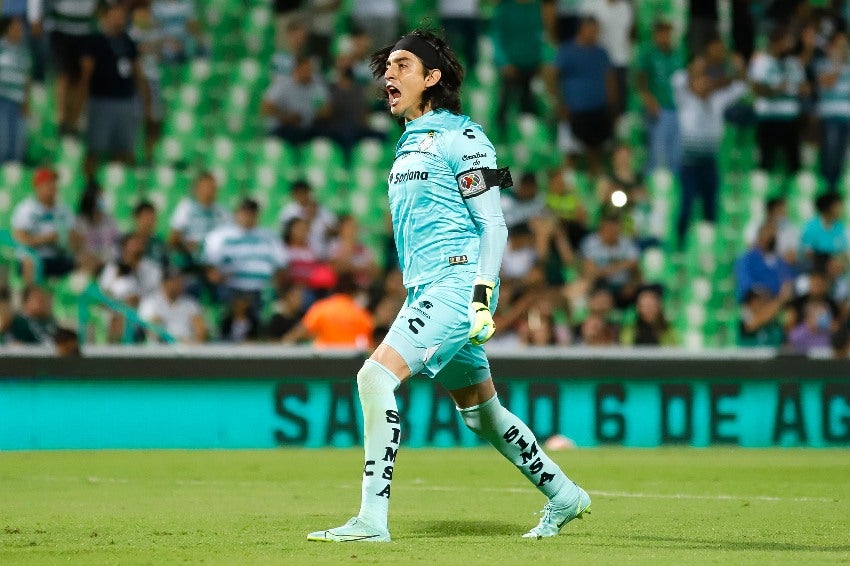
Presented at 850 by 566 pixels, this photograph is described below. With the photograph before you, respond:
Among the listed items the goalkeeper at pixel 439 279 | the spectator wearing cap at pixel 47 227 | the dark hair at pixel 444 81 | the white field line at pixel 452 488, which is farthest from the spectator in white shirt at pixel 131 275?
the dark hair at pixel 444 81

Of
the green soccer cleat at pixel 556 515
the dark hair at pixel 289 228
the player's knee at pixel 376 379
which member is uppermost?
the player's knee at pixel 376 379

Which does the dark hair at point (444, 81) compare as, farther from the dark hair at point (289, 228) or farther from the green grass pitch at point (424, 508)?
the dark hair at point (289, 228)

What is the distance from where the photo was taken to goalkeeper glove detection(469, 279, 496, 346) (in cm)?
652

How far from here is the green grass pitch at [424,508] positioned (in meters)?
6.47

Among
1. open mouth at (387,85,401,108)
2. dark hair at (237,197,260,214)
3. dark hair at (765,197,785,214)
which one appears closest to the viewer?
open mouth at (387,85,401,108)

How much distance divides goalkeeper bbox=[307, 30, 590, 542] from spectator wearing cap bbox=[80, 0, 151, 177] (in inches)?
395

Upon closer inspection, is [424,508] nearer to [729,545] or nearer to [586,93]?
[729,545]

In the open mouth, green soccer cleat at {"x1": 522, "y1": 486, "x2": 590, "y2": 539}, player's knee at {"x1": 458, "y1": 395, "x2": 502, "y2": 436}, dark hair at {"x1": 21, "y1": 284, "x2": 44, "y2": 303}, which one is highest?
the open mouth

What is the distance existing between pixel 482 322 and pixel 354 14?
41.3ft

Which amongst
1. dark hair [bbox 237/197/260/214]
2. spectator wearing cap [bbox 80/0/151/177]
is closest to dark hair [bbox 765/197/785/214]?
dark hair [bbox 237/197/260/214]

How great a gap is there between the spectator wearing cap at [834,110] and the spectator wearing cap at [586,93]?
8.64ft

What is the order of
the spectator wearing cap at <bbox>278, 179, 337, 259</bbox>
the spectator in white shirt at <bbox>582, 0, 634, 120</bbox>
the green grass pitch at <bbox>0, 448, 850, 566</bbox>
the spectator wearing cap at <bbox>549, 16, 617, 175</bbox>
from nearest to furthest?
1. the green grass pitch at <bbox>0, 448, 850, 566</bbox>
2. the spectator wearing cap at <bbox>278, 179, 337, 259</bbox>
3. the spectator wearing cap at <bbox>549, 16, 617, 175</bbox>
4. the spectator in white shirt at <bbox>582, 0, 634, 120</bbox>

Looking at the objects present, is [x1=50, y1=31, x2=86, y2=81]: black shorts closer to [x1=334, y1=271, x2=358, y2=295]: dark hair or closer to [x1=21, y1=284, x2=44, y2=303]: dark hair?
[x1=21, y1=284, x2=44, y2=303]: dark hair

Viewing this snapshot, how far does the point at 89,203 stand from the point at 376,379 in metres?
9.61
